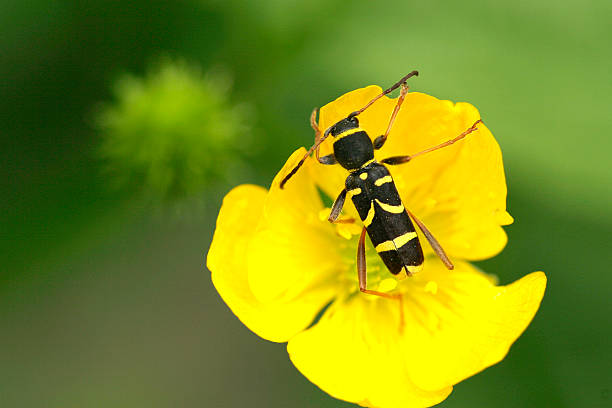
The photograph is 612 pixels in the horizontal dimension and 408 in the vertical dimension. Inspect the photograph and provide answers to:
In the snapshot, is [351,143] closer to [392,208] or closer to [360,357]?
[392,208]

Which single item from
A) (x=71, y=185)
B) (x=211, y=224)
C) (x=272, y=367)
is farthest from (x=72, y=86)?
(x=272, y=367)

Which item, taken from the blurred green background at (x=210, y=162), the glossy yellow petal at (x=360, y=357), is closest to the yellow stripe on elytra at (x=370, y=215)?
the glossy yellow petal at (x=360, y=357)

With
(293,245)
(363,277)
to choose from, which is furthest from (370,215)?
(293,245)

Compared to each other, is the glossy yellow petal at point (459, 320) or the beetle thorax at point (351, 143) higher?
the beetle thorax at point (351, 143)

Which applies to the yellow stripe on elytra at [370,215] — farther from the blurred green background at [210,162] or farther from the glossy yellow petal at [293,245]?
the blurred green background at [210,162]

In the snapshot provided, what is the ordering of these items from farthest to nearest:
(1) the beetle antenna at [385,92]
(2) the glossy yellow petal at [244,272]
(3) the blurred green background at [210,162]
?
(3) the blurred green background at [210,162] < (1) the beetle antenna at [385,92] < (2) the glossy yellow petal at [244,272]

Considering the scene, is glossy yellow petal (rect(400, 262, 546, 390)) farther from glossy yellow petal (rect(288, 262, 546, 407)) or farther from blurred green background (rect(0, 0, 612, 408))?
blurred green background (rect(0, 0, 612, 408))

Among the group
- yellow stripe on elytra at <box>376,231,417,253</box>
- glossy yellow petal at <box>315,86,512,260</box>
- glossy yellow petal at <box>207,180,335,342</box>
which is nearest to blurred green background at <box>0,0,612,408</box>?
glossy yellow petal at <box>315,86,512,260</box>
